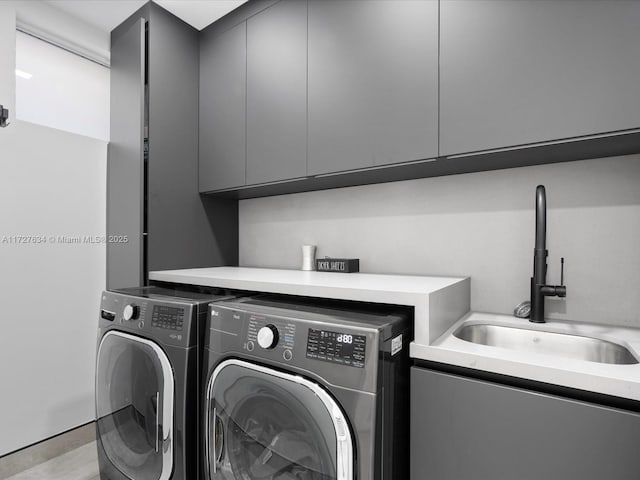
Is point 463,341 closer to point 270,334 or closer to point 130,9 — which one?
point 270,334

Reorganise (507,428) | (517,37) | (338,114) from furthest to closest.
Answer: (338,114), (517,37), (507,428)

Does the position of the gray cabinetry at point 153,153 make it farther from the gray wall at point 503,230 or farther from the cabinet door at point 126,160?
the gray wall at point 503,230

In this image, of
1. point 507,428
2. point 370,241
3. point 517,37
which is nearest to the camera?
point 507,428

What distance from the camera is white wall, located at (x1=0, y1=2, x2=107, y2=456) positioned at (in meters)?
1.75

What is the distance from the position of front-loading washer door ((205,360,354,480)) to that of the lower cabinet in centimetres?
26

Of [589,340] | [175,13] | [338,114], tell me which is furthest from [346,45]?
[589,340]

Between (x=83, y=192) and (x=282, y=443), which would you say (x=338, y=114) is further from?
(x=83, y=192)

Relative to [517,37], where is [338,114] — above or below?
below

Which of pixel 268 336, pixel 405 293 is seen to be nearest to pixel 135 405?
pixel 268 336

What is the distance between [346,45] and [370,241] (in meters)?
0.96

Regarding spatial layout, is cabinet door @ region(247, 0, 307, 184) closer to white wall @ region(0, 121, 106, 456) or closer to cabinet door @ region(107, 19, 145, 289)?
cabinet door @ region(107, 19, 145, 289)

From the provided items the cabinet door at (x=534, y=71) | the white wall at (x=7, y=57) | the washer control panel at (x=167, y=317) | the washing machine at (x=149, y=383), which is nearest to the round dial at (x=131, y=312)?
the washing machine at (x=149, y=383)

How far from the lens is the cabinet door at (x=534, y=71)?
39.2 inches

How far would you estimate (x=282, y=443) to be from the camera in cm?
109
